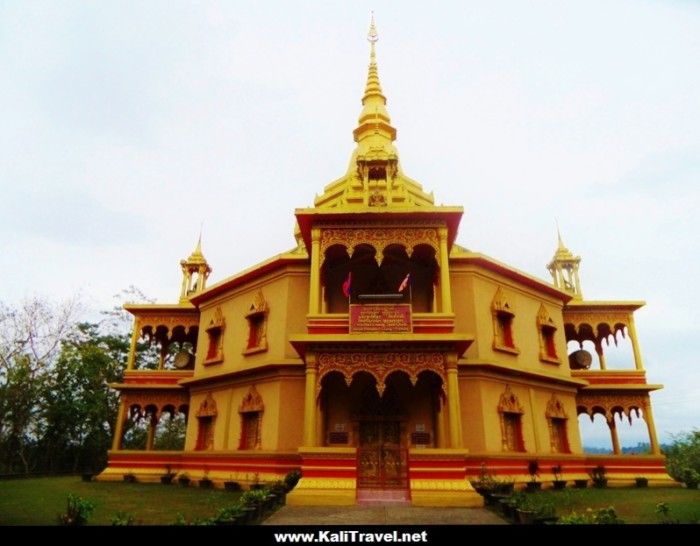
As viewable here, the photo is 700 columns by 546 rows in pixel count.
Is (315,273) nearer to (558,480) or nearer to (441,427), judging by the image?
(441,427)

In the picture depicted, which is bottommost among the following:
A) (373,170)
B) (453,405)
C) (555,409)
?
(453,405)

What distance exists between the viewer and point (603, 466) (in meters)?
20.5

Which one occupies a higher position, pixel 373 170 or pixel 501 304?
pixel 373 170

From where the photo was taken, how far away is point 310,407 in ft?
46.1

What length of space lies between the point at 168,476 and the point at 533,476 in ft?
48.7

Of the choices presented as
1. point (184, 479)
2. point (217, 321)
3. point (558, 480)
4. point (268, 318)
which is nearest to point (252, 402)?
point (268, 318)

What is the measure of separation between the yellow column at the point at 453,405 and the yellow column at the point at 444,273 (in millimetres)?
1778

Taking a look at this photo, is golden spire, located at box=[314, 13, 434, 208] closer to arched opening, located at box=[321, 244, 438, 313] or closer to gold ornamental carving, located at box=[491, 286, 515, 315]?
arched opening, located at box=[321, 244, 438, 313]

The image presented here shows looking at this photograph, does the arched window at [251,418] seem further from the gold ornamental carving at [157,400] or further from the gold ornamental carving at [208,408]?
the gold ornamental carving at [157,400]

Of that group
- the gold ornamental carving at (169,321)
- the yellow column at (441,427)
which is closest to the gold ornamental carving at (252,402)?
the yellow column at (441,427)

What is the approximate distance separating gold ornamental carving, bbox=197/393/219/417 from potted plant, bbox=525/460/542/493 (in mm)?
12194

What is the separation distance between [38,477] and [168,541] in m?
25.1

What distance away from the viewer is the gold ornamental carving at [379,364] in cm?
1437

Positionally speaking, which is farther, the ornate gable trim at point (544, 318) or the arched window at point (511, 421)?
the ornate gable trim at point (544, 318)
